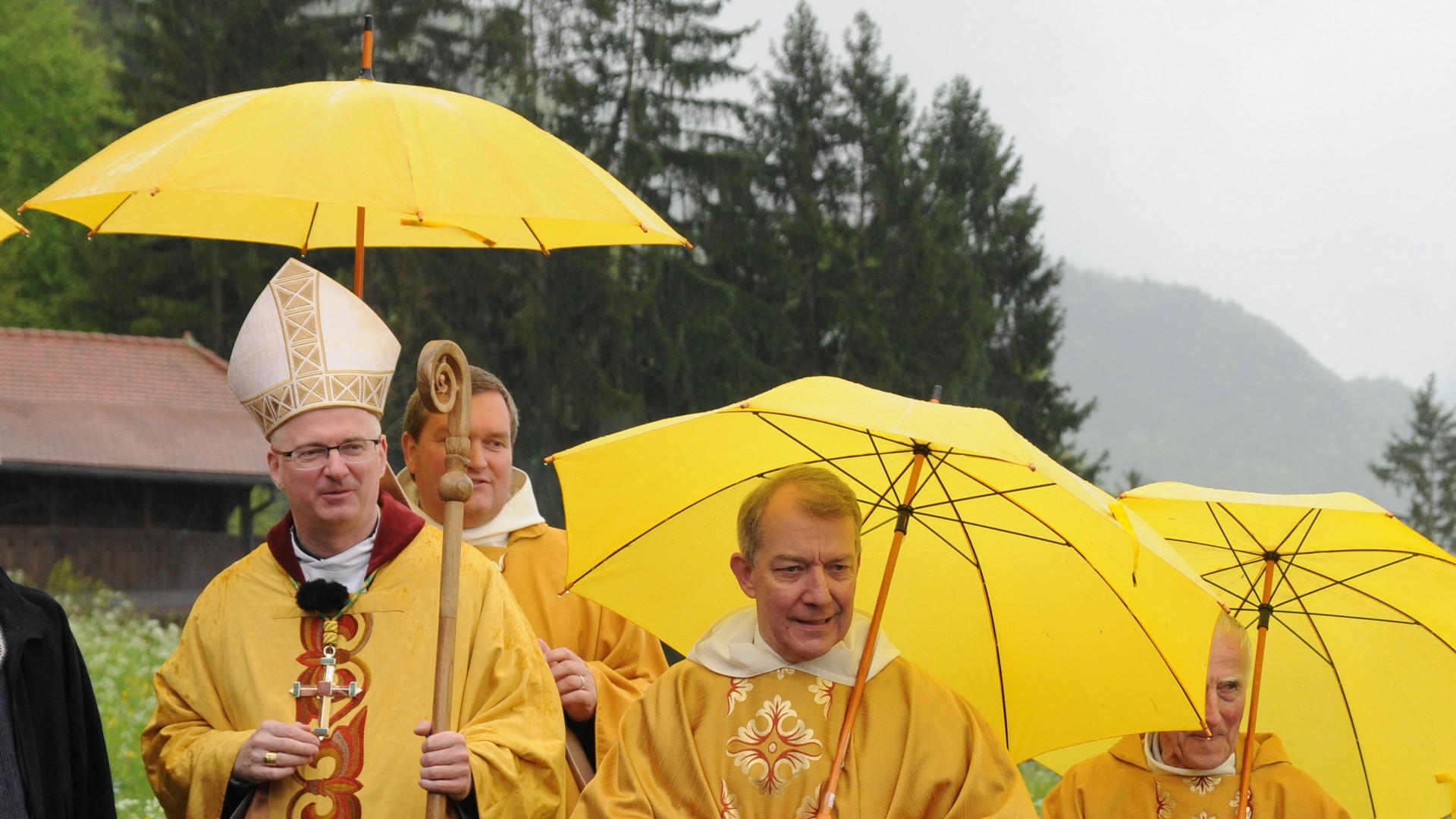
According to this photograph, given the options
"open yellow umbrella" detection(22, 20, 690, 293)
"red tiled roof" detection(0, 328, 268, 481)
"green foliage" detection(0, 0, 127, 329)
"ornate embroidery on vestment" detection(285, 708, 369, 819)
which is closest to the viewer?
"ornate embroidery on vestment" detection(285, 708, 369, 819)

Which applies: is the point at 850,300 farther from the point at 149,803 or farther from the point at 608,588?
the point at 608,588

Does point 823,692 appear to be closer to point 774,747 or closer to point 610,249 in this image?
point 774,747

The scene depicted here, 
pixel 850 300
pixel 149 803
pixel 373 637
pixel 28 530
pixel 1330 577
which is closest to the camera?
pixel 373 637

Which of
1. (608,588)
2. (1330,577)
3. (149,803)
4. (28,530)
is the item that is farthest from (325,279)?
(28,530)

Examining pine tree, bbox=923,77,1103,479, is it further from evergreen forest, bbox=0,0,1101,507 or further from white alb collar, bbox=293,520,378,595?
white alb collar, bbox=293,520,378,595

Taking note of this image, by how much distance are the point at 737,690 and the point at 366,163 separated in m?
1.62

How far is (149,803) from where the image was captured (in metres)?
8.87

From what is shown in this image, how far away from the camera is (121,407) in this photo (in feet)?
89.9

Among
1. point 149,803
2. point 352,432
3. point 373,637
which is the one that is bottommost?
point 149,803

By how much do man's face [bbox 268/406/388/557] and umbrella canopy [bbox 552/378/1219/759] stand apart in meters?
0.49

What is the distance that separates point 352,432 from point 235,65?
30100 mm

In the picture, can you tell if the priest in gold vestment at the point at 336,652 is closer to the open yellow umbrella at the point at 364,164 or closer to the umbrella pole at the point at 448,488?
the umbrella pole at the point at 448,488

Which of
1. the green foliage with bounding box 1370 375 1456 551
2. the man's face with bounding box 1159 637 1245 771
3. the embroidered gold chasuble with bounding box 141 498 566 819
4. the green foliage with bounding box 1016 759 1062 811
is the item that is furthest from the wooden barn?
the green foliage with bounding box 1370 375 1456 551

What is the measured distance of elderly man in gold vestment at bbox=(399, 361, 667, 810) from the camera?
4.54 metres
